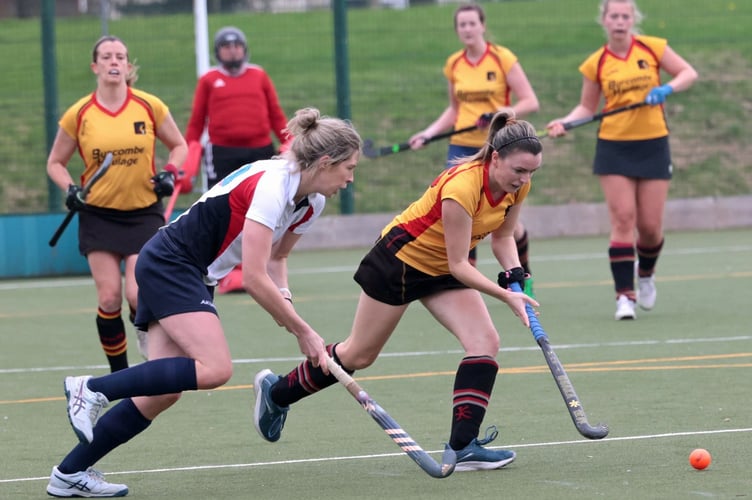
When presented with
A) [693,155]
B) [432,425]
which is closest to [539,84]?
[693,155]

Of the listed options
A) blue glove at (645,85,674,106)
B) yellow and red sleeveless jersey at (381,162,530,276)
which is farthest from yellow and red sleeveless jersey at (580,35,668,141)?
yellow and red sleeveless jersey at (381,162,530,276)

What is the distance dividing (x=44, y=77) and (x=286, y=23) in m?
3.14

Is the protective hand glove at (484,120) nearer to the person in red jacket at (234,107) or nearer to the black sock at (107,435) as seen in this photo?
the person in red jacket at (234,107)

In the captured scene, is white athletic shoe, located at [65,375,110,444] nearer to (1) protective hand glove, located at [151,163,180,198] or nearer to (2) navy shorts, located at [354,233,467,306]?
(2) navy shorts, located at [354,233,467,306]

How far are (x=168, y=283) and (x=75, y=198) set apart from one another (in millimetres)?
2252

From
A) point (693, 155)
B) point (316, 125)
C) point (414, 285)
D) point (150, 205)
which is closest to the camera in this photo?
point (316, 125)

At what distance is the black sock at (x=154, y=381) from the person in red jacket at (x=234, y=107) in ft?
18.8

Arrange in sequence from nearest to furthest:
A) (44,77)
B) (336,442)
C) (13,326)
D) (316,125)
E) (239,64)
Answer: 1. (316,125)
2. (336,442)
3. (13,326)
4. (239,64)
5. (44,77)

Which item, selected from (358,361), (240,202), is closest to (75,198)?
(358,361)

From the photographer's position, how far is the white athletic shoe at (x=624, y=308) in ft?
29.7

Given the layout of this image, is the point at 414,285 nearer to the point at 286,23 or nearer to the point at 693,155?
the point at 286,23

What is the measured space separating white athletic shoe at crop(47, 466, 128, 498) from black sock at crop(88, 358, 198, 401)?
1.01 feet

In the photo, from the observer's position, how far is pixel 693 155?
54.5 feet

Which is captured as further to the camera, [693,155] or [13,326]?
[693,155]
